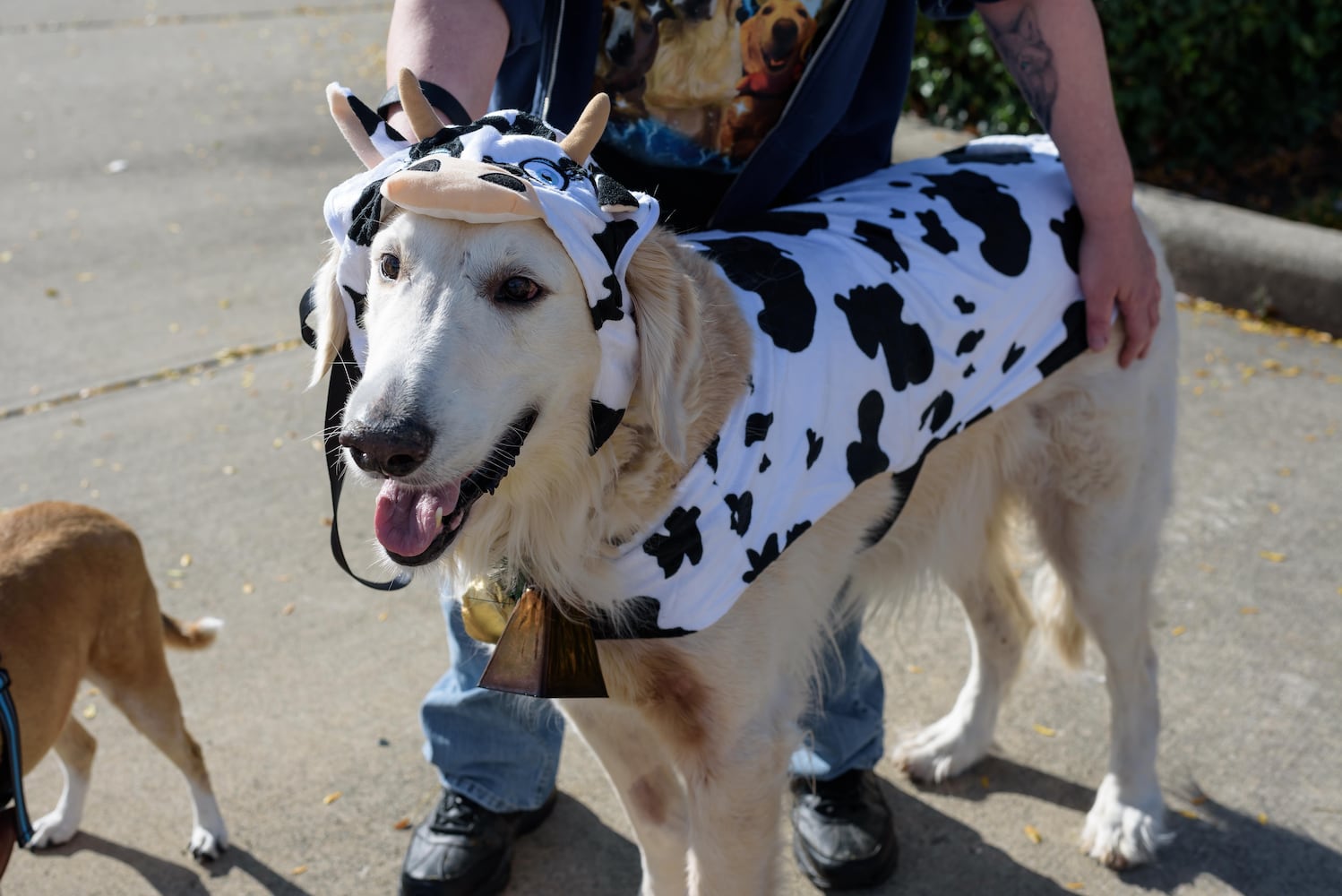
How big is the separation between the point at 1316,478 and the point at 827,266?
308 cm

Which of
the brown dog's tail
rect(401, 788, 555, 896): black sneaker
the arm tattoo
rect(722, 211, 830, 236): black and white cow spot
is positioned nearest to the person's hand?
the arm tattoo

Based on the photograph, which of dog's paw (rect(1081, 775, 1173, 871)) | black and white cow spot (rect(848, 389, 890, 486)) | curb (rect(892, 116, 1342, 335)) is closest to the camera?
black and white cow spot (rect(848, 389, 890, 486))

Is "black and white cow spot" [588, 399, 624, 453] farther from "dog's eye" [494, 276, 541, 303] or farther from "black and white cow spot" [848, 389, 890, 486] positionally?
"black and white cow spot" [848, 389, 890, 486]

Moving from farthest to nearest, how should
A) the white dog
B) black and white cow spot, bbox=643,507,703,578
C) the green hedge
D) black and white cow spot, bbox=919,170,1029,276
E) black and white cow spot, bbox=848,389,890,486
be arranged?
the green hedge → black and white cow spot, bbox=919,170,1029,276 → black and white cow spot, bbox=848,389,890,486 → black and white cow spot, bbox=643,507,703,578 → the white dog

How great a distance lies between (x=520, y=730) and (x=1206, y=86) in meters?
5.87

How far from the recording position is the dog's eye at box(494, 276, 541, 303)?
6.36ft

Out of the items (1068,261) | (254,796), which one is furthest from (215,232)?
(1068,261)

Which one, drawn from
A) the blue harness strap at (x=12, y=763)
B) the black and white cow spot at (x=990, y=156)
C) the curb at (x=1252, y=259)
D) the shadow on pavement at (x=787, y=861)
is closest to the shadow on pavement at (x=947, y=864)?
the shadow on pavement at (x=787, y=861)

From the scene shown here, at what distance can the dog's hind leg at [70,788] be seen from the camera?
3088 millimetres

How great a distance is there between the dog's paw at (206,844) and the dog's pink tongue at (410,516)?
153 cm

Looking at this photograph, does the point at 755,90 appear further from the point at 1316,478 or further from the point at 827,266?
the point at 1316,478

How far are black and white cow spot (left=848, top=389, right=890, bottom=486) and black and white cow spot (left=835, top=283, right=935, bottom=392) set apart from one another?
0.22ft

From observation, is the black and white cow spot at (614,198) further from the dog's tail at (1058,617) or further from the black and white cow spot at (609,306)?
the dog's tail at (1058,617)

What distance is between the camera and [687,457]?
217cm
